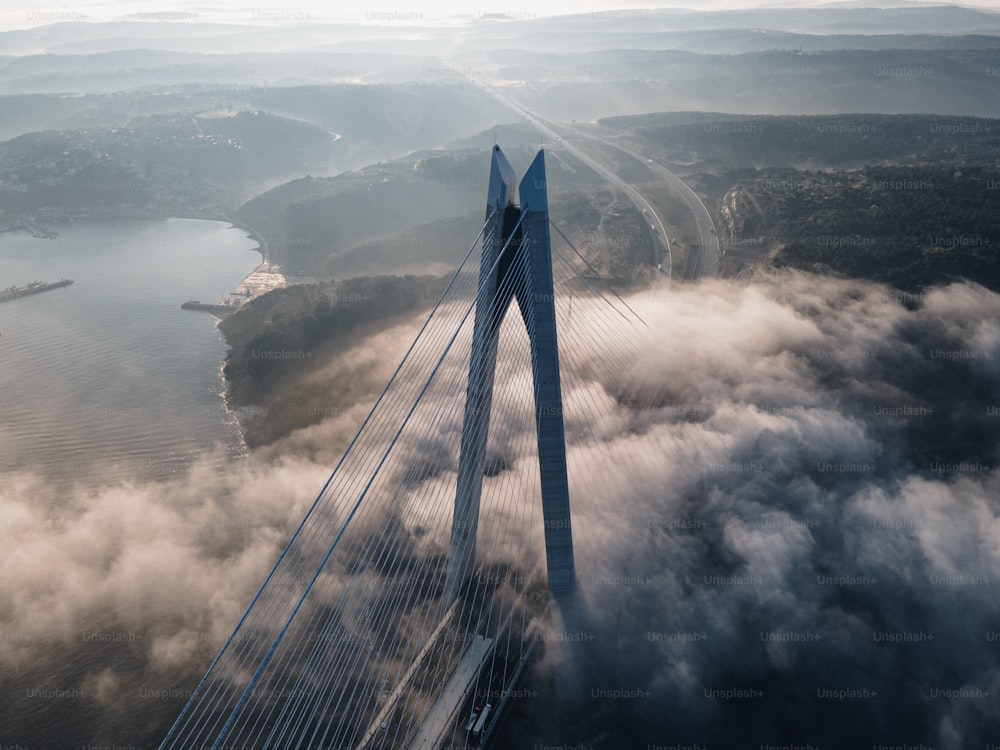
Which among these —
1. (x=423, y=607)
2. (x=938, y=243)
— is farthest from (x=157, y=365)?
(x=938, y=243)

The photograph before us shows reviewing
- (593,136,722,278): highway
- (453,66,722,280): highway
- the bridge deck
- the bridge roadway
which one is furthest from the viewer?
(453,66,722,280): highway

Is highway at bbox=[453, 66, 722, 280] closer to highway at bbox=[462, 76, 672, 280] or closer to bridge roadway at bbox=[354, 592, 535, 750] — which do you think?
highway at bbox=[462, 76, 672, 280]

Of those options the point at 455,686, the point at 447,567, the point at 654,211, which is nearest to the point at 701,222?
the point at 654,211

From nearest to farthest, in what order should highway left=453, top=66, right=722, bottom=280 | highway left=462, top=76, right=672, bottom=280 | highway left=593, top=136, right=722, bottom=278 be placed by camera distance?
highway left=593, top=136, right=722, bottom=278
highway left=453, top=66, right=722, bottom=280
highway left=462, top=76, right=672, bottom=280

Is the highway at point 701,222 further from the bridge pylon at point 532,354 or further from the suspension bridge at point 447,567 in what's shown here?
the bridge pylon at point 532,354

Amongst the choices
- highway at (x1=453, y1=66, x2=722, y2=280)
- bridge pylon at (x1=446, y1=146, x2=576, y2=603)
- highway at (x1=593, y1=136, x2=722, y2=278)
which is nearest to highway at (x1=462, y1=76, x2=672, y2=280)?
highway at (x1=453, y1=66, x2=722, y2=280)

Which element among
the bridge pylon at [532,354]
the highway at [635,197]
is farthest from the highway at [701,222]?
the bridge pylon at [532,354]

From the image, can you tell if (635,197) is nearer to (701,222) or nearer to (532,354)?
(701,222)

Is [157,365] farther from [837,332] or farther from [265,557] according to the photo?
[837,332]

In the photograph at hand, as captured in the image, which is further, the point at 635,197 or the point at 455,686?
the point at 635,197
